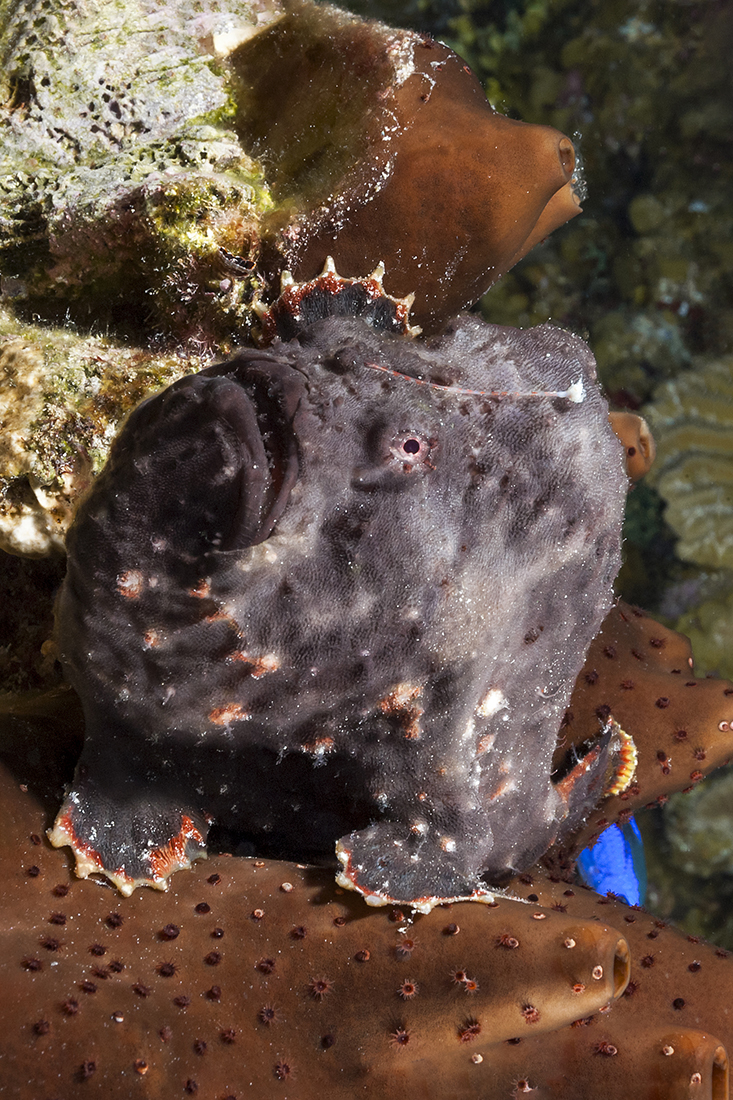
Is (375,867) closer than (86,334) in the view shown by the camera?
Yes

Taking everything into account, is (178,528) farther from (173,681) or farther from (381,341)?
(381,341)

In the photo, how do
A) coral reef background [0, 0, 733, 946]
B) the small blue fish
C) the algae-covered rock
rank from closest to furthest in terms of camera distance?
the algae-covered rock < the small blue fish < coral reef background [0, 0, 733, 946]

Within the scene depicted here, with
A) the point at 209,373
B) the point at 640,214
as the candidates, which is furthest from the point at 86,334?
the point at 640,214

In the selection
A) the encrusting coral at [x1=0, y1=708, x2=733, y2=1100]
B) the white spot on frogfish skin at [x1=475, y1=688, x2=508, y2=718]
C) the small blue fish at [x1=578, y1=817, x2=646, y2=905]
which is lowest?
the small blue fish at [x1=578, y1=817, x2=646, y2=905]

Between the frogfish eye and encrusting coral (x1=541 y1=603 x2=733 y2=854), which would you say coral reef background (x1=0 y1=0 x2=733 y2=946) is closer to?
encrusting coral (x1=541 y1=603 x2=733 y2=854)

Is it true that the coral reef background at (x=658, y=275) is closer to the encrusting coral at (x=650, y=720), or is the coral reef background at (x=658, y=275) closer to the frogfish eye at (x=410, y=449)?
the encrusting coral at (x=650, y=720)

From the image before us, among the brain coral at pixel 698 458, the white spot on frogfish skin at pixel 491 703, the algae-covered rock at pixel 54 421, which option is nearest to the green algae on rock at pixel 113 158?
the algae-covered rock at pixel 54 421

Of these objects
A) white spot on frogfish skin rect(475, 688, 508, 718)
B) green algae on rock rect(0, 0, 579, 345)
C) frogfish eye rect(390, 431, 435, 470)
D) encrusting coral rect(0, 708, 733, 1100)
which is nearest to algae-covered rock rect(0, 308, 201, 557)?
green algae on rock rect(0, 0, 579, 345)
